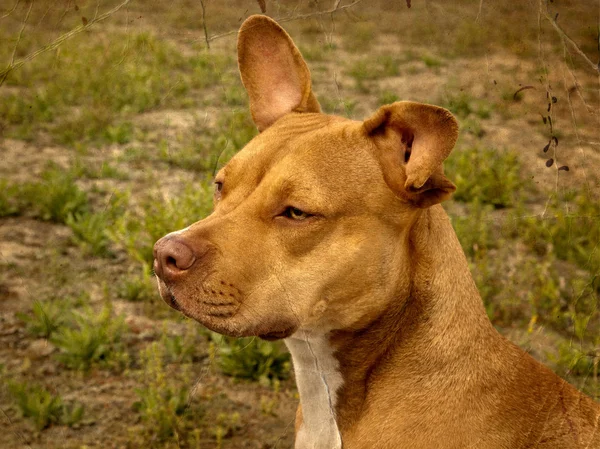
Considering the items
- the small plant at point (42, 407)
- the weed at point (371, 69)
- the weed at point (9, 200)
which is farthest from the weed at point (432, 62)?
the small plant at point (42, 407)

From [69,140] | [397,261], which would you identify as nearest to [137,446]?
[397,261]

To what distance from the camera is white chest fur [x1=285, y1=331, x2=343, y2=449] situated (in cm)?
326

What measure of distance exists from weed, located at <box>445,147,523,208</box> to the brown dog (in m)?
3.69

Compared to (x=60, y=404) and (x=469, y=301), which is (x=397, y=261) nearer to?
(x=469, y=301)

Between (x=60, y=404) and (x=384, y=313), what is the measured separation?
7.33 ft

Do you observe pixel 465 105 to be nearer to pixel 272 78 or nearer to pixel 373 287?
pixel 272 78

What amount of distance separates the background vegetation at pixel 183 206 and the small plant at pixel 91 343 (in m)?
0.01

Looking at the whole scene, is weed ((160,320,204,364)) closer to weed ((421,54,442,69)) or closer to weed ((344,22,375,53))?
weed ((421,54,442,69))

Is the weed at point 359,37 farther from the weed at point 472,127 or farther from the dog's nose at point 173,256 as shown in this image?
the dog's nose at point 173,256

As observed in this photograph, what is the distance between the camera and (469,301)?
3.13 metres

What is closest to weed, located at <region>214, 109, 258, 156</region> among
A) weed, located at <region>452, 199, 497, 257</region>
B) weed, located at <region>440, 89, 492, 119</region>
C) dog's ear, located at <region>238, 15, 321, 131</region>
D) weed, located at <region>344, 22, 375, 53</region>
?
weed, located at <region>452, 199, 497, 257</region>

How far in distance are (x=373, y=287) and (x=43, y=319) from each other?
2.75m

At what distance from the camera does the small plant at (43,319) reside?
498cm

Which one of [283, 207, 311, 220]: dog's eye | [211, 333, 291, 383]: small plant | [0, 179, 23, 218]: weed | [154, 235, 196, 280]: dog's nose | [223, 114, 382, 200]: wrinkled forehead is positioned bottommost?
[211, 333, 291, 383]: small plant
